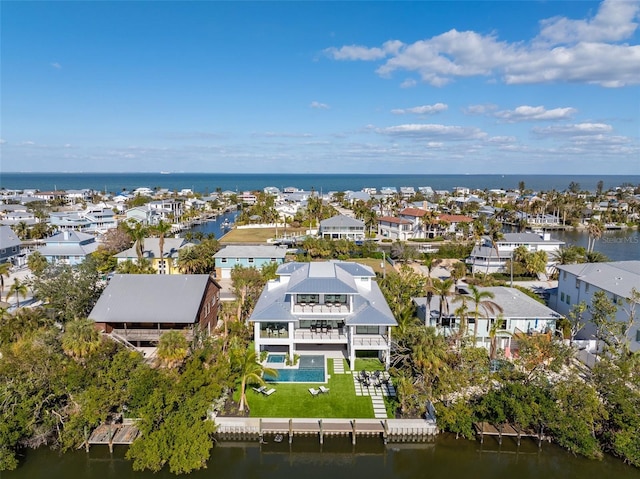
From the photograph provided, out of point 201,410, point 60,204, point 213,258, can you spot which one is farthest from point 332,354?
point 60,204

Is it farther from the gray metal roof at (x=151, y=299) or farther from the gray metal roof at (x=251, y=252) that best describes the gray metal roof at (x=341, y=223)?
the gray metal roof at (x=151, y=299)

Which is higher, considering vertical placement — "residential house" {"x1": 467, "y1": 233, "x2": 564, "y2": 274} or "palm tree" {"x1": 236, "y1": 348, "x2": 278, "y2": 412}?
"residential house" {"x1": 467, "y1": 233, "x2": 564, "y2": 274}

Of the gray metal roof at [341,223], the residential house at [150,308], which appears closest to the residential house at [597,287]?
the residential house at [150,308]

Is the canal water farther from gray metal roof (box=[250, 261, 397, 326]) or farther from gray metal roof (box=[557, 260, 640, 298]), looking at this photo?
gray metal roof (box=[557, 260, 640, 298])

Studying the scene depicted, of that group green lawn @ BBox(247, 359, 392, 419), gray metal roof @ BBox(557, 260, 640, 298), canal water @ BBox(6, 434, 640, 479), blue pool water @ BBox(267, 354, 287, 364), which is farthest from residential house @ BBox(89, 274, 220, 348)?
gray metal roof @ BBox(557, 260, 640, 298)

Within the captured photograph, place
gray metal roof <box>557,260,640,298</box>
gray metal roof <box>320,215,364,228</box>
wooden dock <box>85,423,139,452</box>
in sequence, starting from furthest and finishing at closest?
gray metal roof <box>320,215,364,228</box>
gray metal roof <box>557,260,640,298</box>
wooden dock <box>85,423,139,452</box>

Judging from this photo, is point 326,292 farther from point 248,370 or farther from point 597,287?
point 597,287

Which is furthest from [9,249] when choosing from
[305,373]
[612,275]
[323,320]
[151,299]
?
[612,275]
